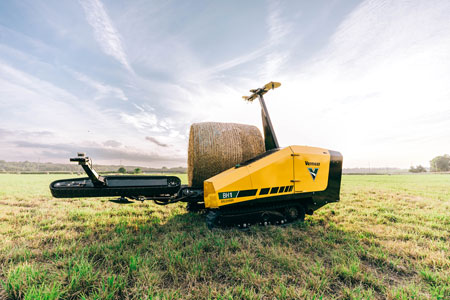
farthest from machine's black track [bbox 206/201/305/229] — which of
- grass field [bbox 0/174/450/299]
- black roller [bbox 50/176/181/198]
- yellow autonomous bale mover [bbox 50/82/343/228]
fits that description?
black roller [bbox 50/176/181/198]

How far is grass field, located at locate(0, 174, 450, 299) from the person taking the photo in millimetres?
1909

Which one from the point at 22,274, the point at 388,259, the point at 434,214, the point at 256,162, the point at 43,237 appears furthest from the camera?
the point at 434,214

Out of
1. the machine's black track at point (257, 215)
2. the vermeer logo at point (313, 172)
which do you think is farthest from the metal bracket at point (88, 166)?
the vermeer logo at point (313, 172)

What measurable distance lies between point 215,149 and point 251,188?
126cm

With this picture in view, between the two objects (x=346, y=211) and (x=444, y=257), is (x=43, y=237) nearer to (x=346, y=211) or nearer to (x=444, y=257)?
(x=444, y=257)

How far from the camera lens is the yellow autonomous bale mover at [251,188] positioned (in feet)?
10.5

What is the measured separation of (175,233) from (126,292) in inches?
59.9

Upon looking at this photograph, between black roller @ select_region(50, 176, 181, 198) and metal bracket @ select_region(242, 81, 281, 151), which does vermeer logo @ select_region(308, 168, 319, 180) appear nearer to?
metal bracket @ select_region(242, 81, 281, 151)

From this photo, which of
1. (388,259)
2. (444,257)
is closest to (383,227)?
(444,257)

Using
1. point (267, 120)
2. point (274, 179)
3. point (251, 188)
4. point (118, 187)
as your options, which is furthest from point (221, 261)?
point (267, 120)

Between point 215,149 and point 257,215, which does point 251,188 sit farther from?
point 215,149

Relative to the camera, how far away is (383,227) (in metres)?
3.91

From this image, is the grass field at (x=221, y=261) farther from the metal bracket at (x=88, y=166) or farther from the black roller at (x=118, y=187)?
the metal bracket at (x=88, y=166)

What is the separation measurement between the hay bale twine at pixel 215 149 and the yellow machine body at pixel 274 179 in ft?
1.91
